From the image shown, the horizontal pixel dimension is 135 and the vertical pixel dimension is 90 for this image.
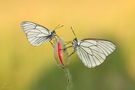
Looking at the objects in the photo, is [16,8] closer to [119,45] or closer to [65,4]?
[65,4]

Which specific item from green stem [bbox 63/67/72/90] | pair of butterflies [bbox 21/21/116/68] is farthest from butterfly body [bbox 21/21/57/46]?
green stem [bbox 63/67/72/90]

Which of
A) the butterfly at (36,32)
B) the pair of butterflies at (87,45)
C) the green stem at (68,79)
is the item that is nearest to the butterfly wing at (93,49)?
the pair of butterflies at (87,45)

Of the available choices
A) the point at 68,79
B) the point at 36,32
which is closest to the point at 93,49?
the point at 36,32

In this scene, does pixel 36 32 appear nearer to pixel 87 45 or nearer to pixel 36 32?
pixel 36 32

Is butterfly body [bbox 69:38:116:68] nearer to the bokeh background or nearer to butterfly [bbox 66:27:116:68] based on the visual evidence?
butterfly [bbox 66:27:116:68]

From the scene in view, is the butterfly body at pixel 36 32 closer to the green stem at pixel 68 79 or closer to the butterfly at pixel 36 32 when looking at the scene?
the butterfly at pixel 36 32

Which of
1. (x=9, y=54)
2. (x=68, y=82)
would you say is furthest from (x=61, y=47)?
(x=9, y=54)
